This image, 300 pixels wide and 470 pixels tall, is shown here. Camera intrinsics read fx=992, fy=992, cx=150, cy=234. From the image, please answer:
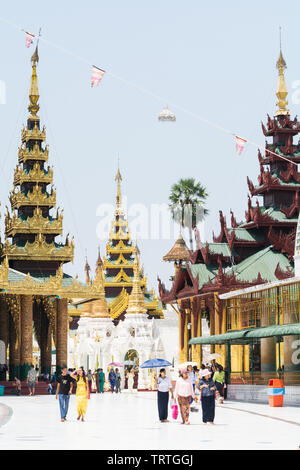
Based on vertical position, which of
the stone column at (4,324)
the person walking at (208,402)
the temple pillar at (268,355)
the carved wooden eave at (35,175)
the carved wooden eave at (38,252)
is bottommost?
the person walking at (208,402)

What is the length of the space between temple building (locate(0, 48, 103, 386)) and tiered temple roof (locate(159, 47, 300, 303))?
22.3 ft

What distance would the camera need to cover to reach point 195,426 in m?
22.2

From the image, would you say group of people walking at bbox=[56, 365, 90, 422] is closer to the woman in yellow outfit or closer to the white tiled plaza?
the woman in yellow outfit

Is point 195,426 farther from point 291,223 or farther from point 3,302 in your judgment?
point 291,223

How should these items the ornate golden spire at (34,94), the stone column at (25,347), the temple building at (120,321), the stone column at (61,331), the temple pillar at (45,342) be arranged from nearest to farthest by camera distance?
1. the stone column at (25,347)
2. the stone column at (61,331)
3. the temple pillar at (45,342)
4. the ornate golden spire at (34,94)
5. the temple building at (120,321)

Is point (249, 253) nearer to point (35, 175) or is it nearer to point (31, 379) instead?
point (35, 175)

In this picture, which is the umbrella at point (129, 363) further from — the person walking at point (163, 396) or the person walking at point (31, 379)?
the person walking at point (163, 396)

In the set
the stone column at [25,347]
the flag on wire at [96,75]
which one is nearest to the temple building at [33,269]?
the stone column at [25,347]

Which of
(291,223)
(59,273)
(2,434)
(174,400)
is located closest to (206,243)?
(291,223)

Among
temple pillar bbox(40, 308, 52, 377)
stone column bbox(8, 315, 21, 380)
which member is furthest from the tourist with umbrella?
temple pillar bbox(40, 308, 52, 377)

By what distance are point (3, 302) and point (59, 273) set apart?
3389 mm

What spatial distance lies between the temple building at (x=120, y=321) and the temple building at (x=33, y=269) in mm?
2413

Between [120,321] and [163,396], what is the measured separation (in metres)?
49.9

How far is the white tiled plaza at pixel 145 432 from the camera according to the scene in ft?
55.3
